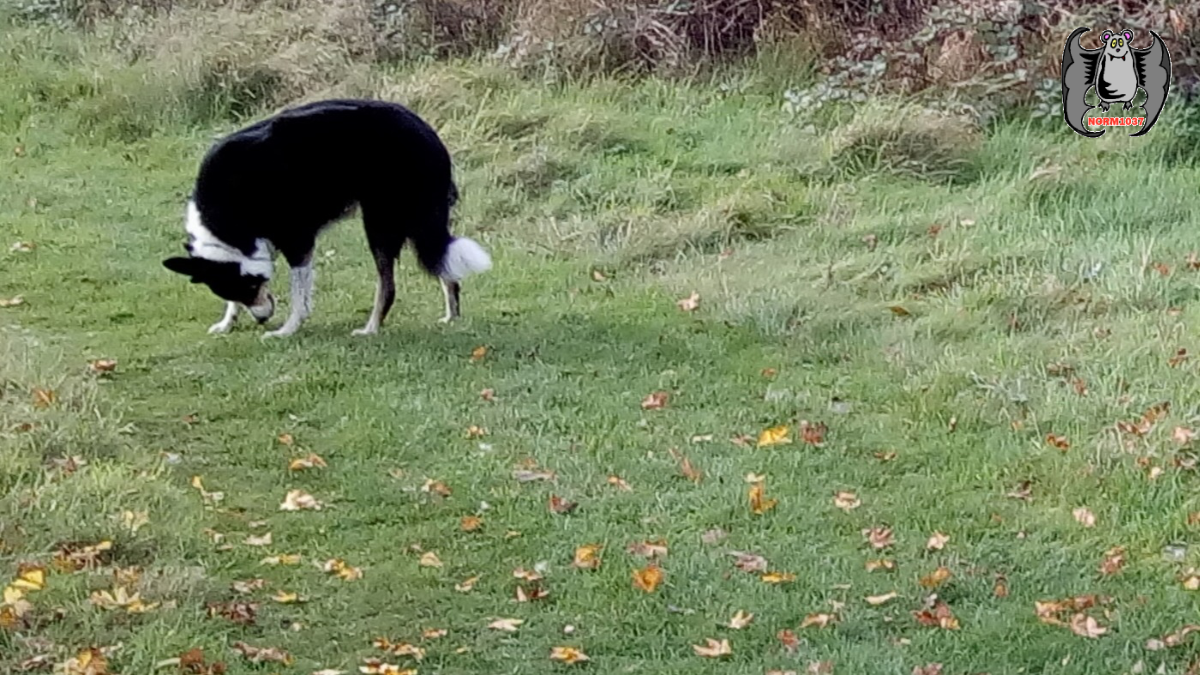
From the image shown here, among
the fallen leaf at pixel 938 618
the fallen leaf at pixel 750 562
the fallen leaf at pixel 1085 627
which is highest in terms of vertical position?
the fallen leaf at pixel 1085 627

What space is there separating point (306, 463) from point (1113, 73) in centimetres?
611

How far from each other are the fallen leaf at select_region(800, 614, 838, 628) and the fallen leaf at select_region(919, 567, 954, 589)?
0.36 m

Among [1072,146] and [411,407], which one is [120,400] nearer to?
[411,407]

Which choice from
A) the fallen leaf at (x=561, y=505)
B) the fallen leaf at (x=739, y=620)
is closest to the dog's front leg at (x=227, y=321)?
the fallen leaf at (x=561, y=505)

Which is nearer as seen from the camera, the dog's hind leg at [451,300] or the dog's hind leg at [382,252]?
the dog's hind leg at [382,252]

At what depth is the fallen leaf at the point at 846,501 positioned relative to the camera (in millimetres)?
5242

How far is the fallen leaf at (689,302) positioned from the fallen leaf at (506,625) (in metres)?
3.12

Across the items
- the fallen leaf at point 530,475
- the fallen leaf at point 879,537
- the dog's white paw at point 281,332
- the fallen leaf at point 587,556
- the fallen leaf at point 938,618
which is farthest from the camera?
the dog's white paw at point 281,332

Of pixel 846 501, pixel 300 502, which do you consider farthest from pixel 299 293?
pixel 846 501

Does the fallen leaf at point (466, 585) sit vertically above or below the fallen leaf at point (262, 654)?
below

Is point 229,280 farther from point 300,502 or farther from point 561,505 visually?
point 561,505

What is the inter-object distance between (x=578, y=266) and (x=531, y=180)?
133 centimetres

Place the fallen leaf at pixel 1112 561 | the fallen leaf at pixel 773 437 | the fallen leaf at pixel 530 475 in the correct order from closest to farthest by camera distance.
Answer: the fallen leaf at pixel 1112 561 < the fallen leaf at pixel 530 475 < the fallen leaf at pixel 773 437

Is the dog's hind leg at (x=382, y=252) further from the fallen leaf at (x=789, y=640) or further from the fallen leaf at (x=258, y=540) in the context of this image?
the fallen leaf at (x=789, y=640)
